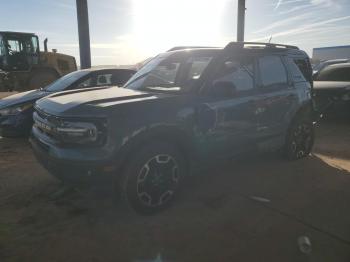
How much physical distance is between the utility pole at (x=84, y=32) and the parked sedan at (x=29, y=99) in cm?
502

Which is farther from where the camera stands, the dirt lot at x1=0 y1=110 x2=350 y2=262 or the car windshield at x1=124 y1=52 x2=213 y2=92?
the car windshield at x1=124 y1=52 x2=213 y2=92

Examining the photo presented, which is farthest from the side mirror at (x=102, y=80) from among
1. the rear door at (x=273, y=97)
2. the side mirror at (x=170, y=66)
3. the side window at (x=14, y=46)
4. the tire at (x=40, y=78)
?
the side window at (x=14, y=46)

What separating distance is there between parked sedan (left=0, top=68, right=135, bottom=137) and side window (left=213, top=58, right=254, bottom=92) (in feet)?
13.3

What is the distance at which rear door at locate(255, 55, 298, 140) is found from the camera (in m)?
4.73

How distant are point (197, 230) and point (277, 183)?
71.2 inches

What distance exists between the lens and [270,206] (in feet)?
13.3

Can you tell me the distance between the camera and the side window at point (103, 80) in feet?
25.0

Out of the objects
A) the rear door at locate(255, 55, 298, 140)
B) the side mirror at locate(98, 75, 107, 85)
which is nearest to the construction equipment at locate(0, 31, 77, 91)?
the side mirror at locate(98, 75, 107, 85)


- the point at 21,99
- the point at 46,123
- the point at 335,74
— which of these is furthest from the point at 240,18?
the point at 46,123

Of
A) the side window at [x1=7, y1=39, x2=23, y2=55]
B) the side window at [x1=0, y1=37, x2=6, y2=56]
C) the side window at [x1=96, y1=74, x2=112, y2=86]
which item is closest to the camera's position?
the side window at [x1=96, y1=74, x2=112, y2=86]

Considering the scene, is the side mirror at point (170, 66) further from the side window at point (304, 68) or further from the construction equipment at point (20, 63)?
the construction equipment at point (20, 63)

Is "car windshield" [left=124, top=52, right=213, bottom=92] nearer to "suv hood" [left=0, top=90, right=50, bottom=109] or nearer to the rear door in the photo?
the rear door

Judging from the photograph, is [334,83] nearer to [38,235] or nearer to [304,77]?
[304,77]

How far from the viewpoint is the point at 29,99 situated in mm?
6793
